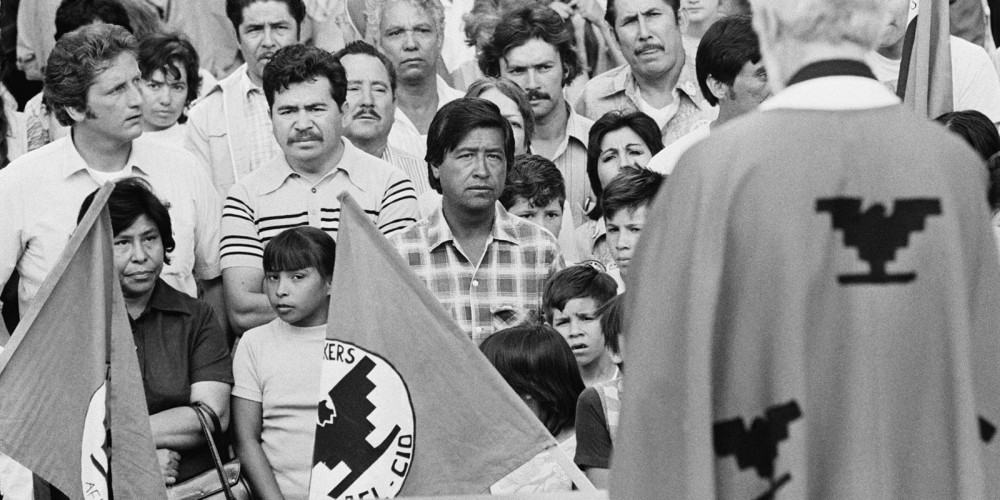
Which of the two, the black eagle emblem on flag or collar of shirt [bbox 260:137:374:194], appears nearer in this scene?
the black eagle emblem on flag

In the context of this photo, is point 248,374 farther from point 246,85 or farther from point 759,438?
point 759,438

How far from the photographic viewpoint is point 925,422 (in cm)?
353

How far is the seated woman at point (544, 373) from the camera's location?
6.20 metres

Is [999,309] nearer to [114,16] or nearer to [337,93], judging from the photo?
[337,93]

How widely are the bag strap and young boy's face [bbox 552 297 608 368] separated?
1.32m

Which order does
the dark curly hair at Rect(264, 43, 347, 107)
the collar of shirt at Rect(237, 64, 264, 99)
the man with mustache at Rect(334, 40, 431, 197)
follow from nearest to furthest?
the dark curly hair at Rect(264, 43, 347, 107), the man with mustache at Rect(334, 40, 431, 197), the collar of shirt at Rect(237, 64, 264, 99)

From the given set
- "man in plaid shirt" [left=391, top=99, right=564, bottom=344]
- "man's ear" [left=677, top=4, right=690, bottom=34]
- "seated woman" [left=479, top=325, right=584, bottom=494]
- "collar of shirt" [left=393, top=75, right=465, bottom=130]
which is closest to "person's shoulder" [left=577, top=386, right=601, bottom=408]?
"seated woman" [left=479, top=325, right=584, bottom=494]

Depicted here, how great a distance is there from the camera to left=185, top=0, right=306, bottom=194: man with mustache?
8312 mm

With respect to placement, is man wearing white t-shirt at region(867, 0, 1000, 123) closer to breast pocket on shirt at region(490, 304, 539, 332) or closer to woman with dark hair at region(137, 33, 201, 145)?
breast pocket on shirt at region(490, 304, 539, 332)

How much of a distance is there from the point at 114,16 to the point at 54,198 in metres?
2.25

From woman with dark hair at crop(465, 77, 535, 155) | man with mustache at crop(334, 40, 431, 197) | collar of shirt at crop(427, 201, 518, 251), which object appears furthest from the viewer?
man with mustache at crop(334, 40, 431, 197)

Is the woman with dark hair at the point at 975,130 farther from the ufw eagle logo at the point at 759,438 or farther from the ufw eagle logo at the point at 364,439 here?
the ufw eagle logo at the point at 759,438

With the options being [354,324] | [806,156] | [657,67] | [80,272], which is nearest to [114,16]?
[657,67]

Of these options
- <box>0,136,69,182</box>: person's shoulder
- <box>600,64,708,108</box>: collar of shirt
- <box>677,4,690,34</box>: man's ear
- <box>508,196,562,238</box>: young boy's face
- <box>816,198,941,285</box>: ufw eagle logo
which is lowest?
<box>816,198,941,285</box>: ufw eagle logo
